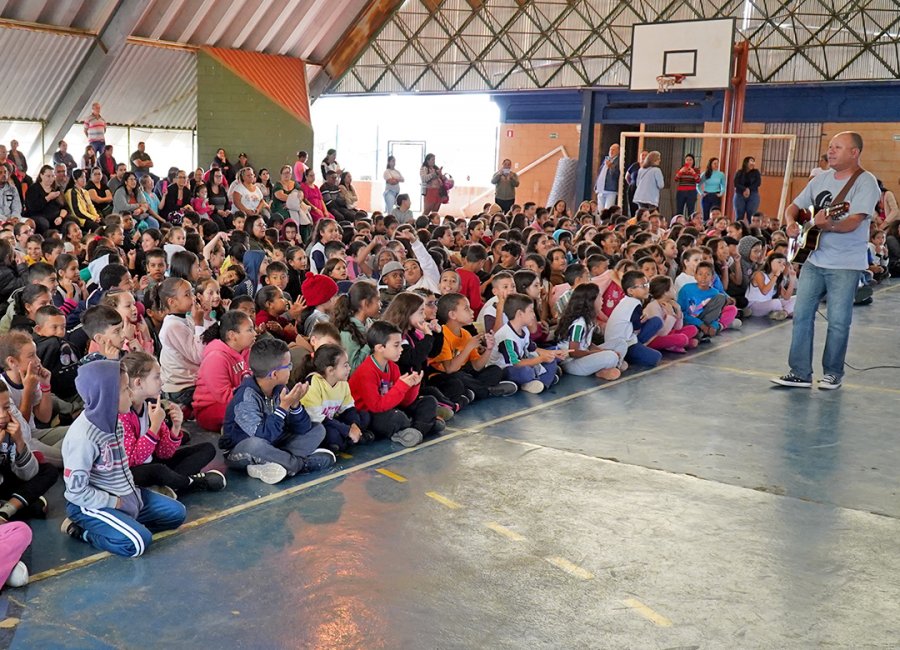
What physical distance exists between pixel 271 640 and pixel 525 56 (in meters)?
20.3

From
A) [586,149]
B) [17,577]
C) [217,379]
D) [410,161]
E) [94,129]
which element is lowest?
[17,577]

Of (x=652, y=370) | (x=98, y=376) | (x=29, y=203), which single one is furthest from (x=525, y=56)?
(x=98, y=376)

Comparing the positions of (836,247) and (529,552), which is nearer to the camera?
(529,552)

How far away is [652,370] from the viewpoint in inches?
279

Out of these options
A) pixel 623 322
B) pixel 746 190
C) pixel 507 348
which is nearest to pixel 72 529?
pixel 507 348

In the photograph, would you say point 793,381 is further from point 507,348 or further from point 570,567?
point 570,567

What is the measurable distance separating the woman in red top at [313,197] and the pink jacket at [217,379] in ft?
30.7

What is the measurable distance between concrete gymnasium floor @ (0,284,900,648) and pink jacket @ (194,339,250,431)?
2.49 ft

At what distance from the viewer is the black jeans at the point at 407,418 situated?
199 inches

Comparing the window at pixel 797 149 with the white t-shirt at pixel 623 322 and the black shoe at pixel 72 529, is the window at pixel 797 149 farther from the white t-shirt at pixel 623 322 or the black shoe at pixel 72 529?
the black shoe at pixel 72 529

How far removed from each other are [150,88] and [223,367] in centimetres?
1328

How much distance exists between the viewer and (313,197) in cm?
1450

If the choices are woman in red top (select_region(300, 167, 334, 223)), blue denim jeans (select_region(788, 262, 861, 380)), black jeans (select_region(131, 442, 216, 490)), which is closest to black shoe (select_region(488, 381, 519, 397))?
blue denim jeans (select_region(788, 262, 861, 380))

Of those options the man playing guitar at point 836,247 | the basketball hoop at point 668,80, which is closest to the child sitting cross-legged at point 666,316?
the man playing guitar at point 836,247
